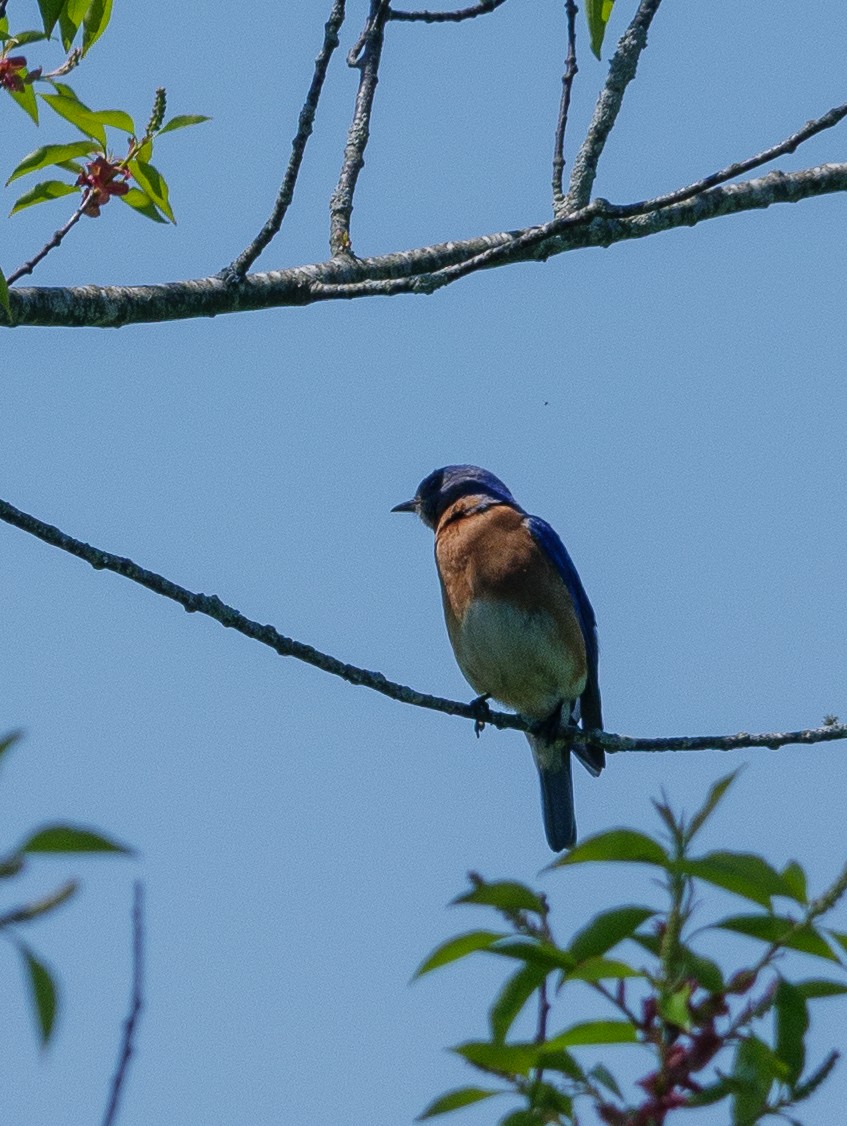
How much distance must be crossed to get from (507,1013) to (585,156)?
149 inches

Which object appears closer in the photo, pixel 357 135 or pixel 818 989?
pixel 818 989

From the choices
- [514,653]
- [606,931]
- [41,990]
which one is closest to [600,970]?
[606,931]

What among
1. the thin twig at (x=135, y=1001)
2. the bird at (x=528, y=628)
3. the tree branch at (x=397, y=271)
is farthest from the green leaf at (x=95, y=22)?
the bird at (x=528, y=628)

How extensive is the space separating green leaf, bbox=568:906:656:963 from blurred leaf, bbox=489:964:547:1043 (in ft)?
0.24

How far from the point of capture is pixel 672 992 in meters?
1.79

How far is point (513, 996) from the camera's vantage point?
1.88m

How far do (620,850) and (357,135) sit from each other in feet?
12.5

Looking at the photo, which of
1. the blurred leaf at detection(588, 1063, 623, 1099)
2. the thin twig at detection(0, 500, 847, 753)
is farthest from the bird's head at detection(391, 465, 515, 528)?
the blurred leaf at detection(588, 1063, 623, 1099)

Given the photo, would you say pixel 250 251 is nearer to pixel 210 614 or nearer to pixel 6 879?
pixel 210 614

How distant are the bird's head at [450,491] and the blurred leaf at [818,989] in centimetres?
685

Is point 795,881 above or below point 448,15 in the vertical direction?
below

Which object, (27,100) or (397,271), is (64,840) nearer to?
(27,100)

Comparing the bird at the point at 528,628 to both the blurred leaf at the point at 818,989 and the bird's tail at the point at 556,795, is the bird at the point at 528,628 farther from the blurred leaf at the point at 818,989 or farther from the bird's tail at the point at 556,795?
the blurred leaf at the point at 818,989

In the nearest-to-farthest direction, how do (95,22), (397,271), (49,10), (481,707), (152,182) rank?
1. (49,10)
2. (95,22)
3. (152,182)
4. (397,271)
5. (481,707)
